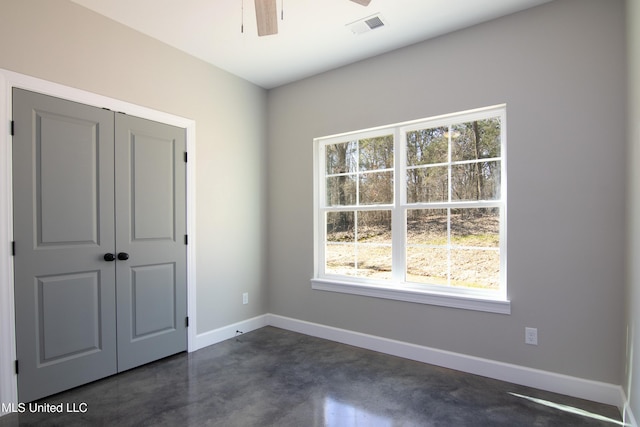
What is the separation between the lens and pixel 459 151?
10.0ft

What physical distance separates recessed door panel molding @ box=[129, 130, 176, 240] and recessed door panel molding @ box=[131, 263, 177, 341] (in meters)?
0.31

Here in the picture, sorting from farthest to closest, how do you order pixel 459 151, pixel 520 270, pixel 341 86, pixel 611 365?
1. pixel 341 86
2. pixel 459 151
3. pixel 520 270
4. pixel 611 365

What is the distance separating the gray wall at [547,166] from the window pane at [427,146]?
179 mm

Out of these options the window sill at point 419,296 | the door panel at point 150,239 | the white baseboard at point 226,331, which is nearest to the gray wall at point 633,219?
the window sill at point 419,296

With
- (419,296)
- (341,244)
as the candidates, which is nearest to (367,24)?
(341,244)

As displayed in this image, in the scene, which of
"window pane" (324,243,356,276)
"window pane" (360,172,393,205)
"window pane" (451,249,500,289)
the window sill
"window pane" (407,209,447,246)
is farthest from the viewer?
"window pane" (324,243,356,276)

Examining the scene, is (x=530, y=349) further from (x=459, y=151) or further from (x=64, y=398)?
(x=64, y=398)

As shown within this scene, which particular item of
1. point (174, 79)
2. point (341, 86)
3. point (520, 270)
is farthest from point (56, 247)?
point (520, 270)

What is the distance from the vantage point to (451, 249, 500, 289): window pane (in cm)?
288

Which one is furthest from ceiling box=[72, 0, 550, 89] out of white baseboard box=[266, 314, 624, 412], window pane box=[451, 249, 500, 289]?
white baseboard box=[266, 314, 624, 412]

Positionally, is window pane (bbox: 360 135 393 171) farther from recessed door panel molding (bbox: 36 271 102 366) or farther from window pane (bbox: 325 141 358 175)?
recessed door panel molding (bbox: 36 271 102 366)

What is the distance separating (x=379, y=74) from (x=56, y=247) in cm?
315

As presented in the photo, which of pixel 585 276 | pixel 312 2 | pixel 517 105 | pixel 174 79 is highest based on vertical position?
pixel 312 2

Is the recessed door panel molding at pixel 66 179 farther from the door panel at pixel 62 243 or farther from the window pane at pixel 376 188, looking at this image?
the window pane at pixel 376 188
